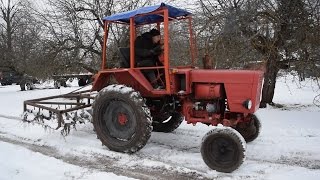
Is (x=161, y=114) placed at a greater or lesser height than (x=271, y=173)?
greater

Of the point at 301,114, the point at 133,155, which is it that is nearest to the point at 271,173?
the point at 133,155

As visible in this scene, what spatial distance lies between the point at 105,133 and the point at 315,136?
4.10 metres

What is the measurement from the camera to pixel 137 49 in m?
6.58

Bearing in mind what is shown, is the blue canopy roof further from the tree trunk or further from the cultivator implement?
the tree trunk

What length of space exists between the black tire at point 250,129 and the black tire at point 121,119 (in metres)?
1.79

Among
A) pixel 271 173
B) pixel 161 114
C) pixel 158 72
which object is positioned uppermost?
pixel 158 72

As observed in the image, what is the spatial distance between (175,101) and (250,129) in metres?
1.48

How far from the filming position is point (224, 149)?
18.3ft

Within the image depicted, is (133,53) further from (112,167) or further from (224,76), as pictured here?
(112,167)

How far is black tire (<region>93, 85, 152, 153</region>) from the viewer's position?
6234 millimetres

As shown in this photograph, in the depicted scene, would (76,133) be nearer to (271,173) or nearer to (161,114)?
(161,114)

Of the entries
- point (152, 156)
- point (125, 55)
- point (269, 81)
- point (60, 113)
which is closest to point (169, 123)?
point (152, 156)

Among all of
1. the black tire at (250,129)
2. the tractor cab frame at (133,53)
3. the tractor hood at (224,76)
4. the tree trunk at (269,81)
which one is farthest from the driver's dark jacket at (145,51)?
the tree trunk at (269,81)

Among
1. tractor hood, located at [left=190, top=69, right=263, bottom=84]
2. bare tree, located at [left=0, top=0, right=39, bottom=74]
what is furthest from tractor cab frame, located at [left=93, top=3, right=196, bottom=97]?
bare tree, located at [left=0, top=0, right=39, bottom=74]
